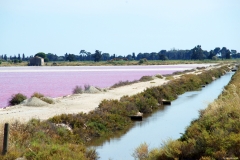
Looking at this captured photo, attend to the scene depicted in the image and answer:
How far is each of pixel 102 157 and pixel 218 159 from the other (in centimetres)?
534

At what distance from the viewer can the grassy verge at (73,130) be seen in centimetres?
1252

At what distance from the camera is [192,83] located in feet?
166

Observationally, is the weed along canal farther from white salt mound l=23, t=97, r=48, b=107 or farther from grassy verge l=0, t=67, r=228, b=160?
white salt mound l=23, t=97, r=48, b=107

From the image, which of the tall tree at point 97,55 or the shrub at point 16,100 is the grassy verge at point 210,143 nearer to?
the shrub at point 16,100

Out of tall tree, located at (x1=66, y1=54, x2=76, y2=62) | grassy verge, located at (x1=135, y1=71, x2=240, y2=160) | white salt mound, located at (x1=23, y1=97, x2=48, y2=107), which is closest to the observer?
grassy verge, located at (x1=135, y1=71, x2=240, y2=160)

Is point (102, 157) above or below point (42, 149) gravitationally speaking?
below

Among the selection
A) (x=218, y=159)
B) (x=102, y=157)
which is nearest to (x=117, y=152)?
(x=102, y=157)

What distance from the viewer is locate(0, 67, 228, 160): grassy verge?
1252 centimetres

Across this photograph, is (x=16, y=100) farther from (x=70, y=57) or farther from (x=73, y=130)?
(x=70, y=57)

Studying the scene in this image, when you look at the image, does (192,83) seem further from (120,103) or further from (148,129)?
(148,129)

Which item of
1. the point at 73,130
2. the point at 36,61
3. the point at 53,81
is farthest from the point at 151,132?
the point at 36,61

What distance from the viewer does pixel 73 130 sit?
59.1 feet

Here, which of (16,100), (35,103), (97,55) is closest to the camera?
(35,103)

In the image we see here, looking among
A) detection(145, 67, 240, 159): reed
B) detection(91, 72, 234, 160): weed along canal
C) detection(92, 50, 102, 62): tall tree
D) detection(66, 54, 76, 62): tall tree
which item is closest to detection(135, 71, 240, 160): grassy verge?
detection(145, 67, 240, 159): reed
